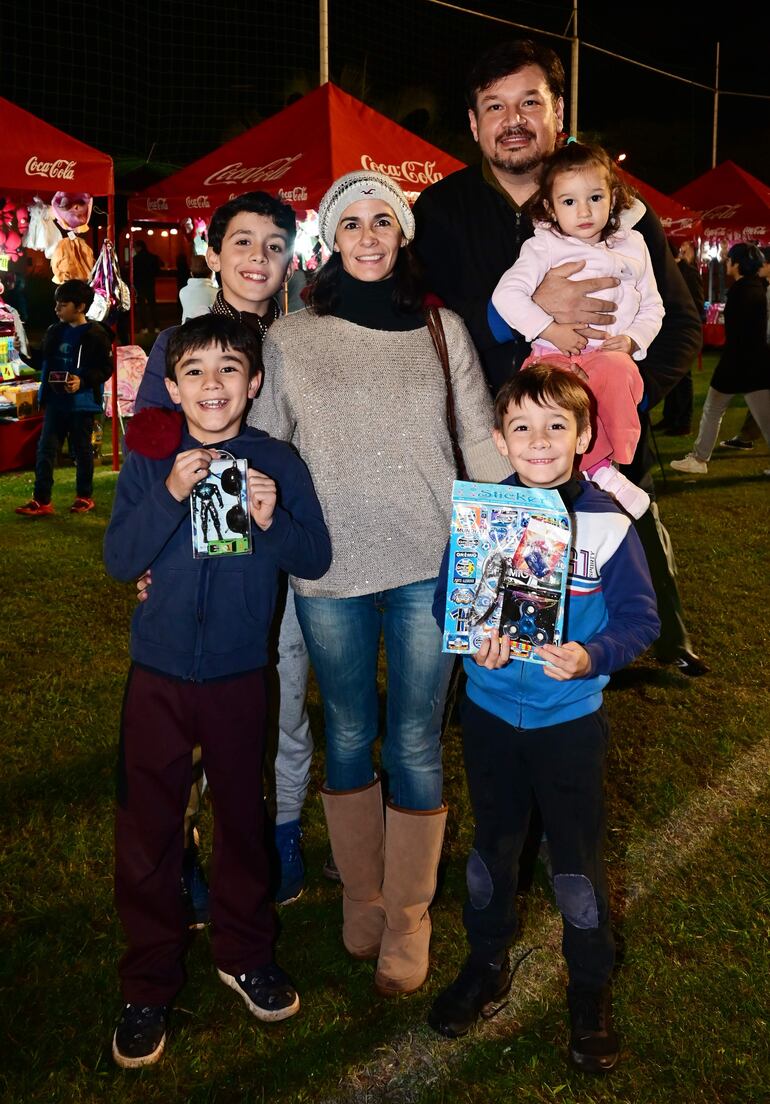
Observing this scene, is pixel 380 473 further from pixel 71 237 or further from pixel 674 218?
pixel 674 218

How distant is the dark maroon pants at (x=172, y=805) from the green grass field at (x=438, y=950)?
250 mm

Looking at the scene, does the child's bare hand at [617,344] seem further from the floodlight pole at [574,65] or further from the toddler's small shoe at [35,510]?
the floodlight pole at [574,65]

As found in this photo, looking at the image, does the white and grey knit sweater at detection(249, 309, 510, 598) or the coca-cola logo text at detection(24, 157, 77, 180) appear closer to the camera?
the white and grey knit sweater at detection(249, 309, 510, 598)

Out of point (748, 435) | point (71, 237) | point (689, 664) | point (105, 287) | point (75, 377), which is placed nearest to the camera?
point (689, 664)

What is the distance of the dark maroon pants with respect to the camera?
88.4 inches

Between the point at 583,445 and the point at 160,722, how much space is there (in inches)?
47.3

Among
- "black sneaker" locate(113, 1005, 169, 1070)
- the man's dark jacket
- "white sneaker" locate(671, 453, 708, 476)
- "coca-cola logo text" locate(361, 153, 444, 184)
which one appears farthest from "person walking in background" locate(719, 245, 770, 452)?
"black sneaker" locate(113, 1005, 169, 1070)

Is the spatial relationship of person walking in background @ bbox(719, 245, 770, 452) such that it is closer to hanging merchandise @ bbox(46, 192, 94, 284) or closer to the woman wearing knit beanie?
hanging merchandise @ bbox(46, 192, 94, 284)

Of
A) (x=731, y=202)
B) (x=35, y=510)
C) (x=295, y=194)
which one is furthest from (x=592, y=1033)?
(x=731, y=202)

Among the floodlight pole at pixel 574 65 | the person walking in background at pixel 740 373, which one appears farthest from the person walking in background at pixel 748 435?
the floodlight pole at pixel 574 65

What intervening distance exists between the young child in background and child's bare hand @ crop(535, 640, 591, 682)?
2.09 ft

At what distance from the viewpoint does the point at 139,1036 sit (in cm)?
226

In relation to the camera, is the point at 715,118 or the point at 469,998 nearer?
the point at 469,998

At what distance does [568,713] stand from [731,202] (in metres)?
18.3
